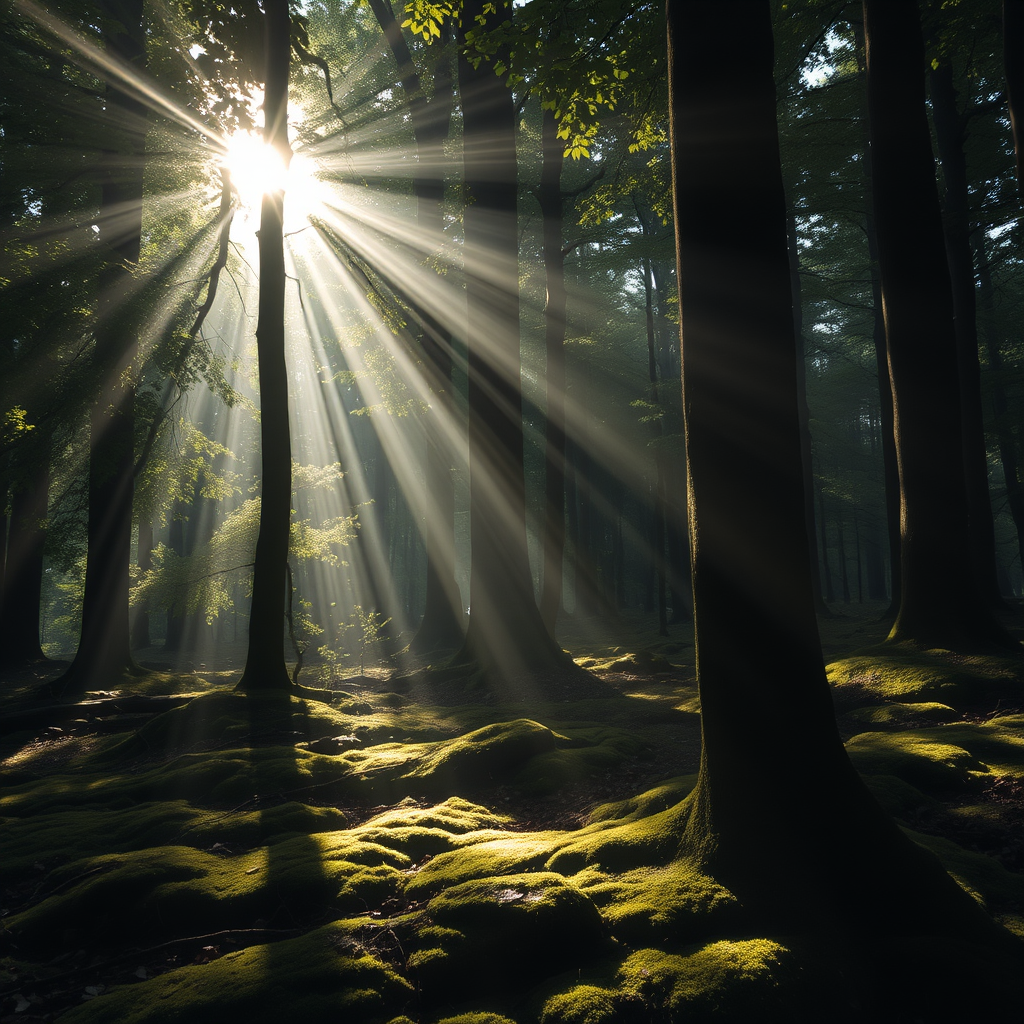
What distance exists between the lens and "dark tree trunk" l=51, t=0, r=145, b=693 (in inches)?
433

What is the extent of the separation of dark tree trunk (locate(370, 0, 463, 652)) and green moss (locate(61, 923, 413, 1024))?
41.3ft

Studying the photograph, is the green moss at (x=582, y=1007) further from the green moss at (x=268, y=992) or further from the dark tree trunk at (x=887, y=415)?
the dark tree trunk at (x=887, y=415)

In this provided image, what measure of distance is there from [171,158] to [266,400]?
6.44 m

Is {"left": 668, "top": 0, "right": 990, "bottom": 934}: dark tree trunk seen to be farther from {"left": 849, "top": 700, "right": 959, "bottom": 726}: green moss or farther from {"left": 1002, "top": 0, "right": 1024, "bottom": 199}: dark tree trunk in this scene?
{"left": 1002, "top": 0, "right": 1024, "bottom": 199}: dark tree trunk

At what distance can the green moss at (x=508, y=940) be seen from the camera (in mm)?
2844

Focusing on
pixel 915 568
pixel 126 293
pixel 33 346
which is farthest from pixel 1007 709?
pixel 33 346

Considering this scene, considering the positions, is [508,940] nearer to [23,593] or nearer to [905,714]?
[905,714]

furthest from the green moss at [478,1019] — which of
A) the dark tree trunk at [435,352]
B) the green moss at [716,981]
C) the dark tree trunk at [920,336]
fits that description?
the dark tree trunk at [435,352]

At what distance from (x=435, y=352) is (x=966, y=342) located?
11401 mm

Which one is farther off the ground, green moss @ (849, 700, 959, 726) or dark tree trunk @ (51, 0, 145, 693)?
dark tree trunk @ (51, 0, 145, 693)

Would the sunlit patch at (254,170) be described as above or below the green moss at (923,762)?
above

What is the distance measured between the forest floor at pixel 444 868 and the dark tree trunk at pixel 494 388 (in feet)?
12.2

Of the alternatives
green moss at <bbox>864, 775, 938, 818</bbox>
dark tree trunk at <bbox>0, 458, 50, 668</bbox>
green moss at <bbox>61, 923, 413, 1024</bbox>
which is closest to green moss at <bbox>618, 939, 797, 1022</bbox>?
green moss at <bbox>61, 923, 413, 1024</bbox>

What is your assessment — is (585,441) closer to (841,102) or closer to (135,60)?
(841,102)
